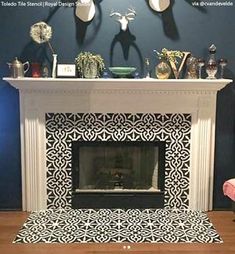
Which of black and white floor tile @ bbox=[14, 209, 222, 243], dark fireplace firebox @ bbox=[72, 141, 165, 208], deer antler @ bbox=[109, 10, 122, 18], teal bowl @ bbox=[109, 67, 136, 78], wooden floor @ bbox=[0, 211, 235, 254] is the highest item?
deer antler @ bbox=[109, 10, 122, 18]

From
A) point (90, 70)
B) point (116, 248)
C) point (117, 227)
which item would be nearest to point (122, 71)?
point (90, 70)

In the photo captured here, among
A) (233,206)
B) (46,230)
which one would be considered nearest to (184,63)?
(233,206)

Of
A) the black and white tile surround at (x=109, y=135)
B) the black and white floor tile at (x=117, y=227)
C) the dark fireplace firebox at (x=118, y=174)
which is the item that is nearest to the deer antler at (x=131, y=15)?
the black and white tile surround at (x=109, y=135)

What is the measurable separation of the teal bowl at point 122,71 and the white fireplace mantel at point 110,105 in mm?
114

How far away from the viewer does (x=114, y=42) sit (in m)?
3.60

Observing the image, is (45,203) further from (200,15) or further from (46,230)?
(200,15)

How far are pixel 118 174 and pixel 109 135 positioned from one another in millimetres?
500

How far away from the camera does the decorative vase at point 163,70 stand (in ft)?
11.6

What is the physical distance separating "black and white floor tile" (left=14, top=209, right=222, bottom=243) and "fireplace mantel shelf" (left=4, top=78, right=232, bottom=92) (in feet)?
3.95

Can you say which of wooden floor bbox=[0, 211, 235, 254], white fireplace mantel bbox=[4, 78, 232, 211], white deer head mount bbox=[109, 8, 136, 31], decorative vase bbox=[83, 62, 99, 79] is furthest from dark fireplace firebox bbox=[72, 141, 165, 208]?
white deer head mount bbox=[109, 8, 136, 31]

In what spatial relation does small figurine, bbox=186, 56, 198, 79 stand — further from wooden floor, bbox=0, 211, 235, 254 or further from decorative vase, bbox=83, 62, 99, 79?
wooden floor, bbox=0, 211, 235, 254

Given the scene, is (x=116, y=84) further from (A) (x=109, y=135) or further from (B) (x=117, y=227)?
(B) (x=117, y=227)

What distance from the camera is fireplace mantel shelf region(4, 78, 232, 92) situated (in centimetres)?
345

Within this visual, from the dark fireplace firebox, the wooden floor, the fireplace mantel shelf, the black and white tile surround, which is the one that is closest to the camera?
the wooden floor
